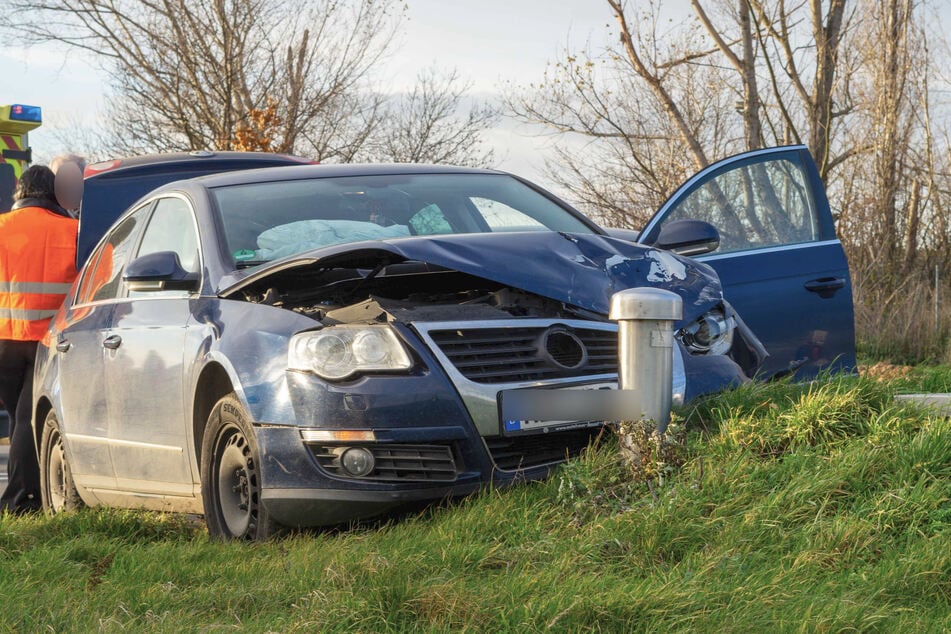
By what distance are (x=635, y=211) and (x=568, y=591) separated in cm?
1870

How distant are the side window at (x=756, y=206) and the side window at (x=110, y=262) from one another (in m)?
2.81

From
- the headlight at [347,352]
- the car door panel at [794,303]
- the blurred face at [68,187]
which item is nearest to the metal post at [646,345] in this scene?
the headlight at [347,352]

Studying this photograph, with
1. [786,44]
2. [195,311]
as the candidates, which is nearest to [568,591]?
[195,311]

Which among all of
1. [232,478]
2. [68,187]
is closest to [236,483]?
[232,478]

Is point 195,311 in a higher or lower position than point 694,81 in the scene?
lower

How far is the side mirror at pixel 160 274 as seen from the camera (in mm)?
5105

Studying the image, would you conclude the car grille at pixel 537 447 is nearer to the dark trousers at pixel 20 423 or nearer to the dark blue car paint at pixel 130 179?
the dark trousers at pixel 20 423

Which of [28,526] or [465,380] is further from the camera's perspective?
[28,526]

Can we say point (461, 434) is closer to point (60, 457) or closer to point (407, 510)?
point (407, 510)

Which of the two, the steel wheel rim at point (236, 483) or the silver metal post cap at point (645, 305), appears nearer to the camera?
the silver metal post cap at point (645, 305)

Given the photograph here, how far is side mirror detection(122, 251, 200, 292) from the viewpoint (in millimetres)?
5105

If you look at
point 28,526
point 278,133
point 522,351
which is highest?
point 278,133

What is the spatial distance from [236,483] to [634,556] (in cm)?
171

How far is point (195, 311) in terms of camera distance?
4949mm
